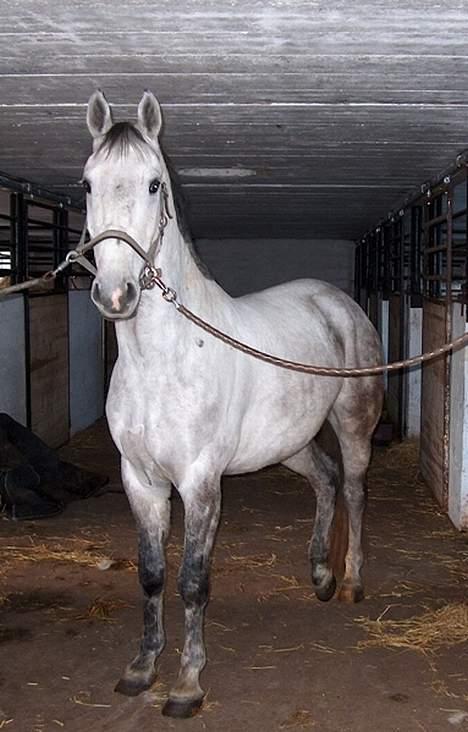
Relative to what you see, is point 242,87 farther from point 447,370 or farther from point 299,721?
point 447,370

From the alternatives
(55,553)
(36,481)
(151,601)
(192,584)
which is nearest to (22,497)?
(36,481)

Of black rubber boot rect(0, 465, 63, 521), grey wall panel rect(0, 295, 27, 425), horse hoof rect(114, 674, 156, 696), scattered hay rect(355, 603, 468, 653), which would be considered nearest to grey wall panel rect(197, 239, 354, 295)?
grey wall panel rect(0, 295, 27, 425)

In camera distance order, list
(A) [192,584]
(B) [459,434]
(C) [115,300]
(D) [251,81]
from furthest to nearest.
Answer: (B) [459,434]
(D) [251,81]
(A) [192,584]
(C) [115,300]

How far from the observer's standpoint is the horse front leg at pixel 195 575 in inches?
102

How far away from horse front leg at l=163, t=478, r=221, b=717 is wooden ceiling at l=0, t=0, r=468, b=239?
1.39 meters

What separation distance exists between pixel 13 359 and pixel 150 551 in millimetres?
3215

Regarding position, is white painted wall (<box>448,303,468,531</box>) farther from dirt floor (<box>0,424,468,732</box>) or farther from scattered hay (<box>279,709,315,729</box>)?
scattered hay (<box>279,709,315,729</box>)

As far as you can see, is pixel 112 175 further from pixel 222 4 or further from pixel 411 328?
pixel 411 328

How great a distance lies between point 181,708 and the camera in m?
2.52

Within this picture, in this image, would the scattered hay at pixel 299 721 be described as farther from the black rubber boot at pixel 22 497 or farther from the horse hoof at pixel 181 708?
the black rubber boot at pixel 22 497

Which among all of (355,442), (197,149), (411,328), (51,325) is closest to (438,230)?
(411,328)

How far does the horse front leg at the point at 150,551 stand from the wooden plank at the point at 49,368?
3.44 metres

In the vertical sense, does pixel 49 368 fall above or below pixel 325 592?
above

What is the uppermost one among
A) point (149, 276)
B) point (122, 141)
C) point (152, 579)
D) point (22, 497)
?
point (122, 141)
